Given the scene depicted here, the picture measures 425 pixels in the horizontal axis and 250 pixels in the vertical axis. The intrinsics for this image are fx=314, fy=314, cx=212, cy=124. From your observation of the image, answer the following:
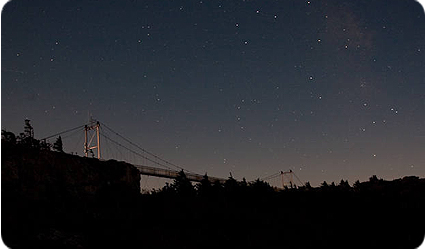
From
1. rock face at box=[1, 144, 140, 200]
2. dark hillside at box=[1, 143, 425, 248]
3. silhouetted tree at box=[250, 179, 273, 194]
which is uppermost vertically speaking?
rock face at box=[1, 144, 140, 200]

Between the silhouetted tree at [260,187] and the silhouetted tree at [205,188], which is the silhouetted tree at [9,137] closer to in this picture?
the silhouetted tree at [205,188]

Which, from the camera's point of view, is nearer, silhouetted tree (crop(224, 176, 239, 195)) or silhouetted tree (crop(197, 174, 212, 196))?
silhouetted tree (crop(224, 176, 239, 195))

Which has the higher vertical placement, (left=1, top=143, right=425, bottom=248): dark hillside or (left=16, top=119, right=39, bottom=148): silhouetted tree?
(left=16, top=119, right=39, bottom=148): silhouetted tree

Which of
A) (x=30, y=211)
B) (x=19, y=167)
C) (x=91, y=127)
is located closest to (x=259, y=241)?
(x=30, y=211)

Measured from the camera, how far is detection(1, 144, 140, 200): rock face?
42.6ft

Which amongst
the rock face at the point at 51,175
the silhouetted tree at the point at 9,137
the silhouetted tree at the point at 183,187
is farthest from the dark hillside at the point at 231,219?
the silhouetted tree at the point at 9,137

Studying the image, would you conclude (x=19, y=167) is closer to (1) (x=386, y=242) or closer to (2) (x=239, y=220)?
(2) (x=239, y=220)

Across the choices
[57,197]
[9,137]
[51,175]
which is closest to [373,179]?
[57,197]

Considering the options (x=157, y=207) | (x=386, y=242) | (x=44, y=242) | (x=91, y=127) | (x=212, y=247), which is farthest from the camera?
(x=91, y=127)

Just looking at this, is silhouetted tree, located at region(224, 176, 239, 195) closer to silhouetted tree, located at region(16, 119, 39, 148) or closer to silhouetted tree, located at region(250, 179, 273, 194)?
silhouetted tree, located at region(250, 179, 273, 194)

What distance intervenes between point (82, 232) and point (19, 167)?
7.83m

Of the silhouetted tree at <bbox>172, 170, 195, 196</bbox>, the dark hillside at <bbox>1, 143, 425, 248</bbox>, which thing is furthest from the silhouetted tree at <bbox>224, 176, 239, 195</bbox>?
the silhouetted tree at <bbox>172, 170, 195, 196</bbox>

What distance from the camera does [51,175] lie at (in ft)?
48.9

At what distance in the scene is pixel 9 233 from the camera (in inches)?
287
